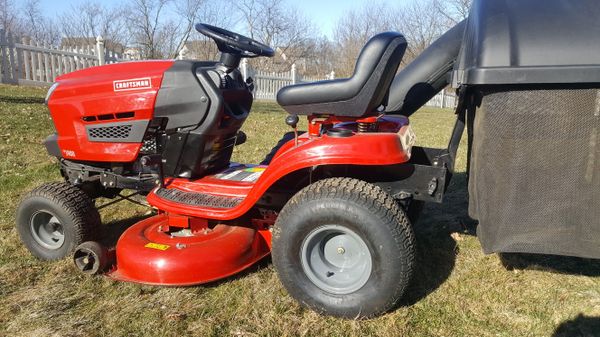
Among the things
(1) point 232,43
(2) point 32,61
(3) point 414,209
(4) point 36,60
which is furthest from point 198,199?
(4) point 36,60

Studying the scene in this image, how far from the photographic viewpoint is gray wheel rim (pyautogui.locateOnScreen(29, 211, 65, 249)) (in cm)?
293

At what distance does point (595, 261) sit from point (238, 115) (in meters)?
2.42

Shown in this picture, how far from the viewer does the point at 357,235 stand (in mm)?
2162

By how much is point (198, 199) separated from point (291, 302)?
2.65 ft

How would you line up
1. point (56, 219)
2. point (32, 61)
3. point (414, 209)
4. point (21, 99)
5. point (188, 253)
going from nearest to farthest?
point (188, 253), point (56, 219), point (414, 209), point (21, 99), point (32, 61)

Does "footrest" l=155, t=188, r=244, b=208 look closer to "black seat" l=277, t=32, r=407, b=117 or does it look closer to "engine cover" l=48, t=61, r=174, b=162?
"engine cover" l=48, t=61, r=174, b=162

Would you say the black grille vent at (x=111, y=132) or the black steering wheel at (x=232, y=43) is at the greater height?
the black steering wheel at (x=232, y=43)

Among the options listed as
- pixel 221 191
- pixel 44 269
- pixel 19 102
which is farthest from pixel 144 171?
pixel 19 102

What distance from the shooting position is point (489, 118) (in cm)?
188

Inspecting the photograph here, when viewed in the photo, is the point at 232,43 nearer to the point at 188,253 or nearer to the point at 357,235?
the point at 188,253

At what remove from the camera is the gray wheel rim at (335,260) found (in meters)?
2.23

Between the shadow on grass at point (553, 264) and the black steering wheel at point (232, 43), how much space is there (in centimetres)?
199

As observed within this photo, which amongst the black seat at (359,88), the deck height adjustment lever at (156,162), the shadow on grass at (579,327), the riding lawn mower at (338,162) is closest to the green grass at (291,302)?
the shadow on grass at (579,327)

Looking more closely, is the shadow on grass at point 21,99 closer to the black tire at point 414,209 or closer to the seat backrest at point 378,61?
the black tire at point 414,209
